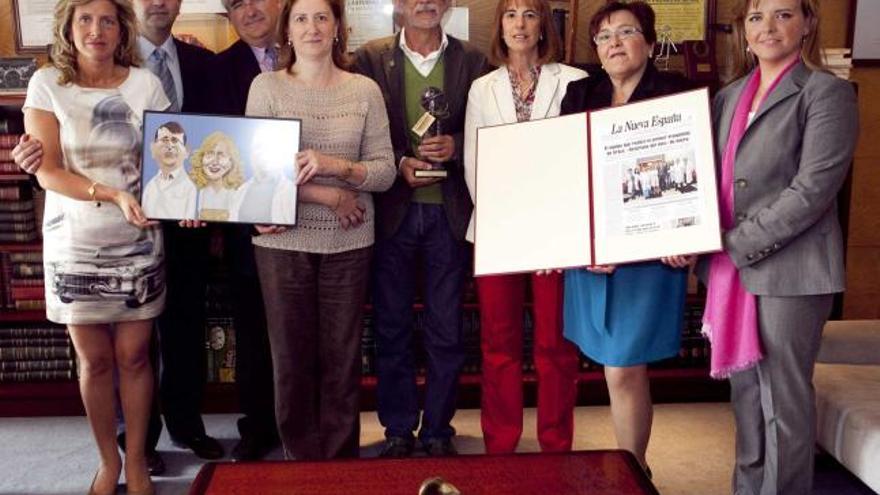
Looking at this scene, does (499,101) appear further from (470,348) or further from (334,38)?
(470,348)

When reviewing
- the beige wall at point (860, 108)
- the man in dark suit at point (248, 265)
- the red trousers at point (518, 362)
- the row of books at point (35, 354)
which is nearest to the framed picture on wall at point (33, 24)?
the beige wall at point (860, 108)

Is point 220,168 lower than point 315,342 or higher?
higher

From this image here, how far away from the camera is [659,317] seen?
2.30 meters

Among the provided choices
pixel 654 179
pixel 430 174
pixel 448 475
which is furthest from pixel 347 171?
pixel 448 475

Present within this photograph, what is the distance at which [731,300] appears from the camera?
2176 mm

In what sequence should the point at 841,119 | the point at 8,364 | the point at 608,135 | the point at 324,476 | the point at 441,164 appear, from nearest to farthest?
the point at 324,476 → the point at 841,119 → the point at 608,135 → the point at 441,164 → the point at 8,364

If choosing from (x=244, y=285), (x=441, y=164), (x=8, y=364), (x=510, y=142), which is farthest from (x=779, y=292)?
(x=8, y=364)

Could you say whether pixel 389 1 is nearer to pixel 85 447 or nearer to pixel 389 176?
pixel 389 176

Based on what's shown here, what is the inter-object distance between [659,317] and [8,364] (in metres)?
2.62

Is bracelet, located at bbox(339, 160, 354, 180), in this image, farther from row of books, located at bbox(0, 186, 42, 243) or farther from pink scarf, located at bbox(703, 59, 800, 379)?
row of books, located at bbox(0, 186, 42, 243)

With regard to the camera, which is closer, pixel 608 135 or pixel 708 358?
pixel 608 135

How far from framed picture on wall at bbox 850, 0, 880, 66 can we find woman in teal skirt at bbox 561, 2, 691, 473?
1596 mm

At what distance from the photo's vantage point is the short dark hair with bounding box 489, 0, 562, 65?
2.62 m

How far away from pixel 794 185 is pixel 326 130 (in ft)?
4.34
